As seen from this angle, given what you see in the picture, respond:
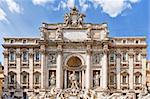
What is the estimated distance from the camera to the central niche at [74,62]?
43.1m

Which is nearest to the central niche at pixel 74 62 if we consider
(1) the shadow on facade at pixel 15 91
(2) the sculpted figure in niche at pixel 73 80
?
(2) the sculpted figure in niche at pixel 73 80

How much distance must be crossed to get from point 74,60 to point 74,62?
0.68ft

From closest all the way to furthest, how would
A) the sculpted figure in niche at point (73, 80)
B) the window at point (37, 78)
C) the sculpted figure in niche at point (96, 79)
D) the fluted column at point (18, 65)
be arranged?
1. the sculpted figure in niche at point (73, 80)
2. the sculpted figure in niche at point (96, 79)
3. the fluted column at point (18, 65)
4. the window at point (37, 78)

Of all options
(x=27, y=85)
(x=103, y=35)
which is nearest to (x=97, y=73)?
(x=103, y=35)

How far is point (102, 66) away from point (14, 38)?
357 inches

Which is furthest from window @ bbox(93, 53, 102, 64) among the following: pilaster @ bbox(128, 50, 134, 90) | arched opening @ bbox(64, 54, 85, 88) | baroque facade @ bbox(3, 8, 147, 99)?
pilaster @ bbox(128, 50, 134, 90)

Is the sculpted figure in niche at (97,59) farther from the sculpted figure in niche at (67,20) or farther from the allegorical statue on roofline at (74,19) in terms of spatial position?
the sculpted figure in niche at (67,20)

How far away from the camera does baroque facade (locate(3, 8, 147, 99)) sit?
42.7 meters

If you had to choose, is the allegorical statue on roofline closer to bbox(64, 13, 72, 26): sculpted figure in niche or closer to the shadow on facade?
bbox(64, 13, 72, 26): sculpted figure in niche

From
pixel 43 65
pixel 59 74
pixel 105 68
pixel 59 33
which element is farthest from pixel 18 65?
pixel 105 68

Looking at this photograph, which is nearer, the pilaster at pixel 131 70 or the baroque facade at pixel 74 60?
the baroque facade at pixel 74 60

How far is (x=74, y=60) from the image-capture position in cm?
4344

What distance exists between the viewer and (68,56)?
4291 cm

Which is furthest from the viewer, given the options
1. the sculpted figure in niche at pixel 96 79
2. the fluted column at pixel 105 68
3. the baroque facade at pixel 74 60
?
the sculpted figure in niche at pixel 96 79
